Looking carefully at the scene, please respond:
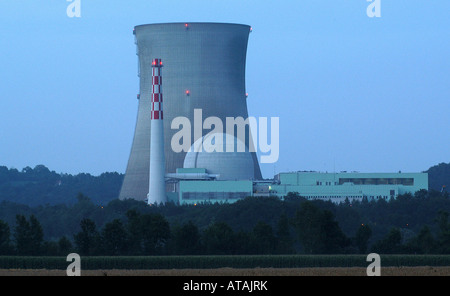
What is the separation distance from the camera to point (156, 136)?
71.2m

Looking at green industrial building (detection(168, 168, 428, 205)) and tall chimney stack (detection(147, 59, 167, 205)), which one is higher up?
tall chimney stack (detection(147, 59, 167, 205))

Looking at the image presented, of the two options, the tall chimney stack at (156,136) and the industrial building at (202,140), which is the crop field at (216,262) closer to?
the tall chimney stack at (156,136)

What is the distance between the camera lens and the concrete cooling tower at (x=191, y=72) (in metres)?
72.7

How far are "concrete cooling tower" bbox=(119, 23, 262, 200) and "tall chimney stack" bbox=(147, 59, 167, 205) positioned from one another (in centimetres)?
187

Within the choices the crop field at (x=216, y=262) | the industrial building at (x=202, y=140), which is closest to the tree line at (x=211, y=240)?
the crop field at (x=216, y=262)

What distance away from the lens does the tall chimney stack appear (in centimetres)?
7056

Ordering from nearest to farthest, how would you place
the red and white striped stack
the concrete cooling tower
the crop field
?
the crop field < the red and white striped stack < the concrete cooling tower

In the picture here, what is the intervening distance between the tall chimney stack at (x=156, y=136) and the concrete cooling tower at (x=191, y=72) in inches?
73.6

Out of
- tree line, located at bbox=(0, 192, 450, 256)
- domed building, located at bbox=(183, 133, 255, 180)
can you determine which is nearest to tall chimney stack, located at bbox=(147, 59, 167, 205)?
domed building, located at bbox=(183, 133, 255, 180)

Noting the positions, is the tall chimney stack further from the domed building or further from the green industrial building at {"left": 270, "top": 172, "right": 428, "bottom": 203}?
the green industrial building at {"left": 270, "top": 172, "right": 428, "bottom": 203}

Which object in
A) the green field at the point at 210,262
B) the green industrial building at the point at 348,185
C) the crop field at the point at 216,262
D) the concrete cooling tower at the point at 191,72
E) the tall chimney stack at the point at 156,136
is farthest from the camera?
the green industrial building at the point at 348,185

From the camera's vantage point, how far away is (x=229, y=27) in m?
72.9
